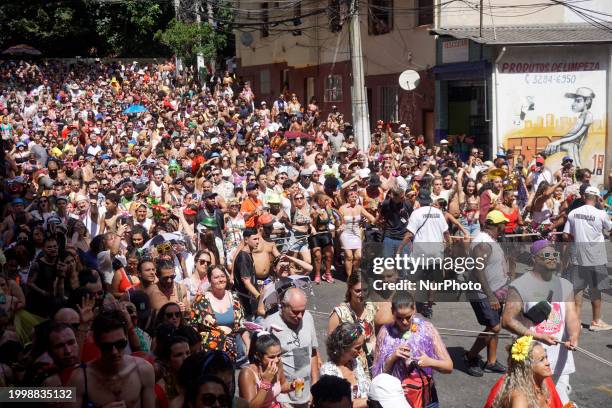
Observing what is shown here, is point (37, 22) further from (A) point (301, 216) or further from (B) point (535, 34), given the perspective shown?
(A) point (301, 216)

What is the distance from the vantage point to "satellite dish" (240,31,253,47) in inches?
1394

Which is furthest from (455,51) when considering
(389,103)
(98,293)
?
(98,293)

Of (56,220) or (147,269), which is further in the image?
(56,220)

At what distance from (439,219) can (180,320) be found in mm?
4839

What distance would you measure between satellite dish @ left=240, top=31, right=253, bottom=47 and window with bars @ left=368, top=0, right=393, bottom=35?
10079mm

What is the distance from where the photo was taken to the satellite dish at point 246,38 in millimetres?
35406

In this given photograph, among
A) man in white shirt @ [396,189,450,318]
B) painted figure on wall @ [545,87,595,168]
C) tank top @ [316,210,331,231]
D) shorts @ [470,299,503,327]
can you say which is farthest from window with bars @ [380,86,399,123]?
shorts @ [470,299,503,327]

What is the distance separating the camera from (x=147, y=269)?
760cm

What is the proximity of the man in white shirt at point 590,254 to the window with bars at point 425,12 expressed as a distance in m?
13.7

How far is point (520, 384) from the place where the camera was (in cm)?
529

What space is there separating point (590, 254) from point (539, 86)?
1133 cm

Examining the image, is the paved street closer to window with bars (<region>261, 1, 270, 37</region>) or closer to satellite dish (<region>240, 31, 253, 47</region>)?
window with bars (<region>261, 1, 270, 37</region>)

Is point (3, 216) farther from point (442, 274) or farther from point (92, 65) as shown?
point (92, 65)

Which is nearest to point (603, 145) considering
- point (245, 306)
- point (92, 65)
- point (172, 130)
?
point (172, 130)
